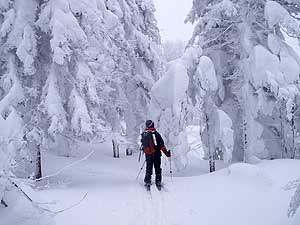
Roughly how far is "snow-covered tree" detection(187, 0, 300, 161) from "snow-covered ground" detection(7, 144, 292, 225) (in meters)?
2.37

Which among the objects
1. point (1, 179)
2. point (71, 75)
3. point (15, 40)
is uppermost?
point (15, 40)

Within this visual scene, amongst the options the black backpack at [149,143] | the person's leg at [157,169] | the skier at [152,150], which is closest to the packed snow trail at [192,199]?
the person's leg at [157,169]

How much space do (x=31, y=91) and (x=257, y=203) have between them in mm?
7405

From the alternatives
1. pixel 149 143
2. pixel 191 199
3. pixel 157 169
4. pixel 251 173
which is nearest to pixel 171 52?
pixel 149 143

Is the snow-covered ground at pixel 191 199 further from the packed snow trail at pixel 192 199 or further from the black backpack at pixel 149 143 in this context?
the black backpack at pixel 149 143

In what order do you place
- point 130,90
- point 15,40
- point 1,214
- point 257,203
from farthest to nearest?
point 130,90 < point 15,40 < point 257,203 < point 1,214

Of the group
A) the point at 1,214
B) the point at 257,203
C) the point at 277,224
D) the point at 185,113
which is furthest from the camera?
the point at 185,113

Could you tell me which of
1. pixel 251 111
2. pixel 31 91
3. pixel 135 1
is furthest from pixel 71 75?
pixel 135 1

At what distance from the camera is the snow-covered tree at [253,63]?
1231cm

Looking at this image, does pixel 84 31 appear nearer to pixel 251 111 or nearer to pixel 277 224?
pixel 251 111

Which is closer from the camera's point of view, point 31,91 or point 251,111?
point 31,91

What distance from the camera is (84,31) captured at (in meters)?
11.8

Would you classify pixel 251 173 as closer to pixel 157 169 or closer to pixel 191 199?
pixel 191 199

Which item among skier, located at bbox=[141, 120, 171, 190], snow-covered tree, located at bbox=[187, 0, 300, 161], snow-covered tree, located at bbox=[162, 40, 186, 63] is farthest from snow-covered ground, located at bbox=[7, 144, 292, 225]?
snow-covered tree, located at bbox=[162, 40, 186, 63]
